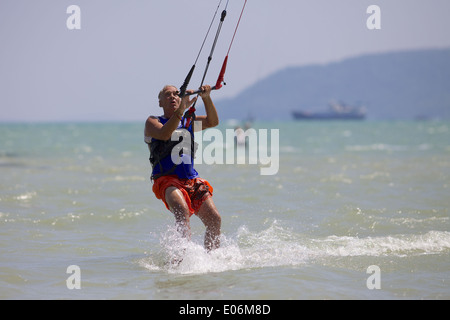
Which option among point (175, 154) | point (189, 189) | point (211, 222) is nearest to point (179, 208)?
point (189, 189)

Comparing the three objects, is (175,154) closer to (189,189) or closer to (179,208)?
(189,189)

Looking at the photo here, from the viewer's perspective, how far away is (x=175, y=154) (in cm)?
704

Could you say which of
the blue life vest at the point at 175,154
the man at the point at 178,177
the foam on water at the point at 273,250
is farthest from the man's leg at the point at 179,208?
the blue life vest at the point at 175,154

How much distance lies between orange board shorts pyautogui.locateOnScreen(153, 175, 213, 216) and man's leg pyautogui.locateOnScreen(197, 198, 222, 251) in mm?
64

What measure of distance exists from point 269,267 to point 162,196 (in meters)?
1.43

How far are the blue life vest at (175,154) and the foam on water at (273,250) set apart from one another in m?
0.72

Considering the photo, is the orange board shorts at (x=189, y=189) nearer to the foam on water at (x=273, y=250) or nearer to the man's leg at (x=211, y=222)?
the man's leg at (x=211, y=222)

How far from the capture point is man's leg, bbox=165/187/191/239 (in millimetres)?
6879

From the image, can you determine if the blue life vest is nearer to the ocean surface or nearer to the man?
the man

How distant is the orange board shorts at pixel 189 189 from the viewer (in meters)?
7.02

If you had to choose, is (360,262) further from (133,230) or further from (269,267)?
(133,230)

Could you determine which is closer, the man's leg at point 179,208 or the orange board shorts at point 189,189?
the man's leg at point 179,208

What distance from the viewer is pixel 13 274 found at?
688 cm
